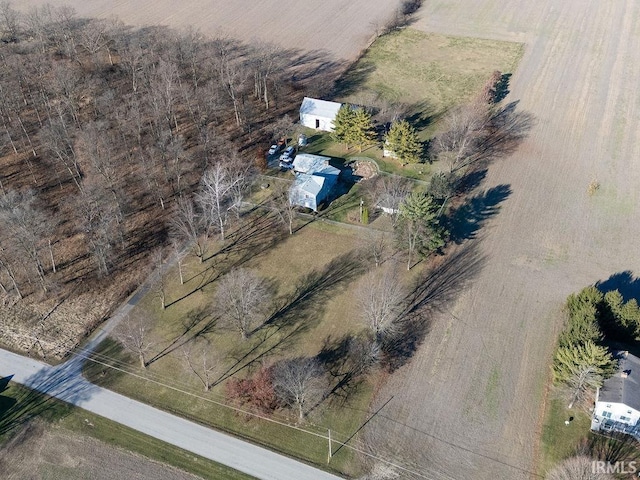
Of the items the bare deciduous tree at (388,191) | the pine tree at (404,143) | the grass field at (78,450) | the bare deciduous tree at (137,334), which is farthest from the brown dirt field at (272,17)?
the grass field at (78,450)

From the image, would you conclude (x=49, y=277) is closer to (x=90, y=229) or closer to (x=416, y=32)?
(x=90, y=229)

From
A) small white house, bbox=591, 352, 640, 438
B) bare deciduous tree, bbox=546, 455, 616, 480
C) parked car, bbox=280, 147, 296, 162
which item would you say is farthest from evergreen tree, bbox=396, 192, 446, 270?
bare deciduous tree, bbox=546, 455, 616, 480

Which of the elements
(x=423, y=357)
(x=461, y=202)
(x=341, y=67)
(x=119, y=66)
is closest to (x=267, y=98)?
→ (x=341, y=67)

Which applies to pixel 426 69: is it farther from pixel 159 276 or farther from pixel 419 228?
pixel 159 276

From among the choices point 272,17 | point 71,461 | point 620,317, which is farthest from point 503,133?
point 71,461

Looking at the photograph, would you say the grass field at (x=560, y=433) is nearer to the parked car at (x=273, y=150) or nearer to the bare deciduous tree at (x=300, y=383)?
the bare deciduous tree at (x=300, y=383)

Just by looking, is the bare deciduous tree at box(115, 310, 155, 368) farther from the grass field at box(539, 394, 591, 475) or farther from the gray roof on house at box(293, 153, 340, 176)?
the grass field at box(539, 394, 591, 475)

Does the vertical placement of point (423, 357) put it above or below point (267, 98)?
below
